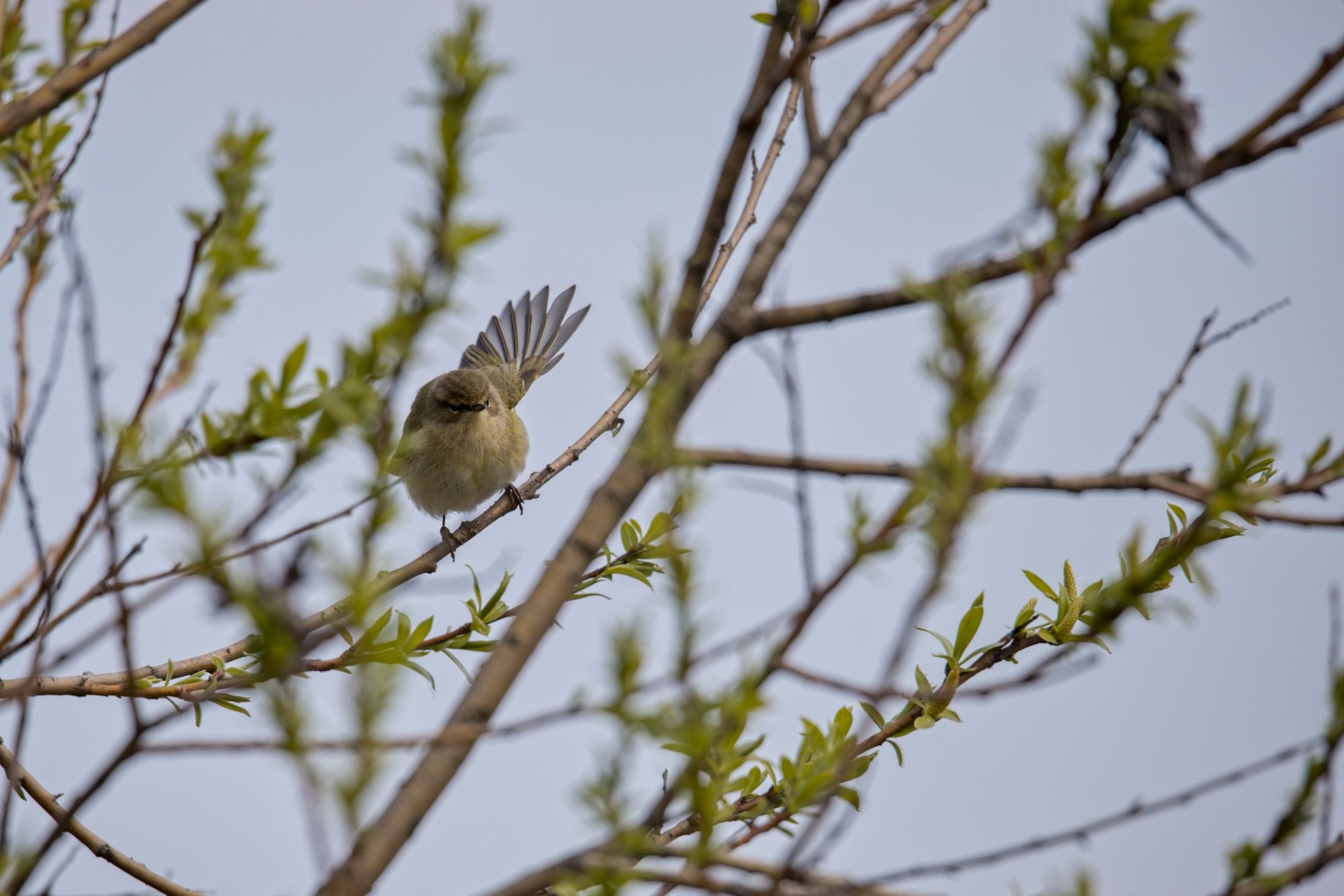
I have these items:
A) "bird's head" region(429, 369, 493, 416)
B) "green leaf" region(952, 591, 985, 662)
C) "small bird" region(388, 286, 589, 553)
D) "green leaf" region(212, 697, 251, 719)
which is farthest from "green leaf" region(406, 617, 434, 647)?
"bird's head" region(429, 369, 493, 416)

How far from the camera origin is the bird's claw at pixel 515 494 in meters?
4.71

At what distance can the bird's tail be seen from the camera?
9.04 metres

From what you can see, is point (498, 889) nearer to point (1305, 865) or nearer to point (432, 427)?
point (1305, 865)

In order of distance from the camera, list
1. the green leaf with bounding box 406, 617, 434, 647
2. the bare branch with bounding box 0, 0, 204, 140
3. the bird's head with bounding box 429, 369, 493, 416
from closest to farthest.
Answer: the bare branch with bounding box 0, 0, 204, 140 → the green leaf with bounding box 406, 617, 434, 647 → the bird's head with bounding box 429, 369, 493, 416

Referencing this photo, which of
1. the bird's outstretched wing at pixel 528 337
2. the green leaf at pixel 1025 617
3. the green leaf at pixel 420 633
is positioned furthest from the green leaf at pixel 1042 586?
the bird's outstretched wing at pixel 528 337

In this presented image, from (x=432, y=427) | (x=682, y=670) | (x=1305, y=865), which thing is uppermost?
(x=432, y=427)

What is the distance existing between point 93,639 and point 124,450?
0.37 metres

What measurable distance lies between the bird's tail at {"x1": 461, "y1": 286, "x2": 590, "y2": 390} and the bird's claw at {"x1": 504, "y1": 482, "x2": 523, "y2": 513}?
1.34 metres

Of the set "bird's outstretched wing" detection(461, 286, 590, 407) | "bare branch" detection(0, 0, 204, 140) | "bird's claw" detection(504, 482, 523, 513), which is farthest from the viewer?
"bird's outstretched wing" detection(461, 286, 590, 407)

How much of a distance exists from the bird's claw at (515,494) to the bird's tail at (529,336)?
1.34 m

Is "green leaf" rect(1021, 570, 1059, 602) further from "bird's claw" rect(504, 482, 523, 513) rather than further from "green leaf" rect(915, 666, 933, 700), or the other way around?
"bird's claw" rect(504, 482, 523, 513)

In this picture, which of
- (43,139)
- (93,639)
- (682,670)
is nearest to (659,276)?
(682,670)

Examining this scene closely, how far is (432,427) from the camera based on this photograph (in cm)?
769

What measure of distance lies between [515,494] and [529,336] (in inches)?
168
